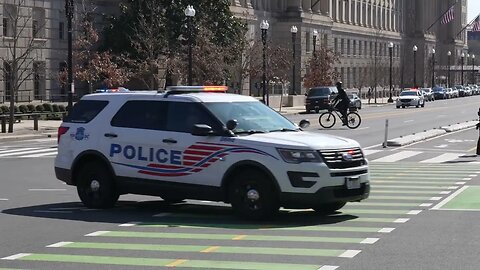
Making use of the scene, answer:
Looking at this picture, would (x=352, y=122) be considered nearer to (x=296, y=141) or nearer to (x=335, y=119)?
(x=335, y=119)

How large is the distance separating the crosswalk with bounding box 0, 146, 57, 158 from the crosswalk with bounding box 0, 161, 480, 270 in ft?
41.3

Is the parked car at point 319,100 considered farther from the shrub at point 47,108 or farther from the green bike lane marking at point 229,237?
the green bike lane marking at point 229,237

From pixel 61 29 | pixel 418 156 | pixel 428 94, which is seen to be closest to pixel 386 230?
pixel 418 156

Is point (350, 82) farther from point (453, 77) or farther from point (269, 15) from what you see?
point (453, 77)

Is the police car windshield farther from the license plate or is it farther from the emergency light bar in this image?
the license plate

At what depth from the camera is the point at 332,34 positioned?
110 meters

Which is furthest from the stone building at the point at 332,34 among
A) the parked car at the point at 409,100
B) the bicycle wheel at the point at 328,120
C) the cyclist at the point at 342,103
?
the cyclist at the point at 342,103

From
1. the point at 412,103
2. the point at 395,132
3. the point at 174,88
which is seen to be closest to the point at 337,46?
the point at 412,103

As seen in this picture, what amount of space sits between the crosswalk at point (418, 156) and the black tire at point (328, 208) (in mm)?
11702

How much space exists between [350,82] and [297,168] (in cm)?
10420

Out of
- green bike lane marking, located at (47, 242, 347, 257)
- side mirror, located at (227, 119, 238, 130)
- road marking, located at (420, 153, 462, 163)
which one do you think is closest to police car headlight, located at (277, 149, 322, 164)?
side mirror, located at (227, 119, 238, 130)

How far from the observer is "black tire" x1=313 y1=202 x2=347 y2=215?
1401 cm

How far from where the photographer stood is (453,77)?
16362cm

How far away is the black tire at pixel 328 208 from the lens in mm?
14009
